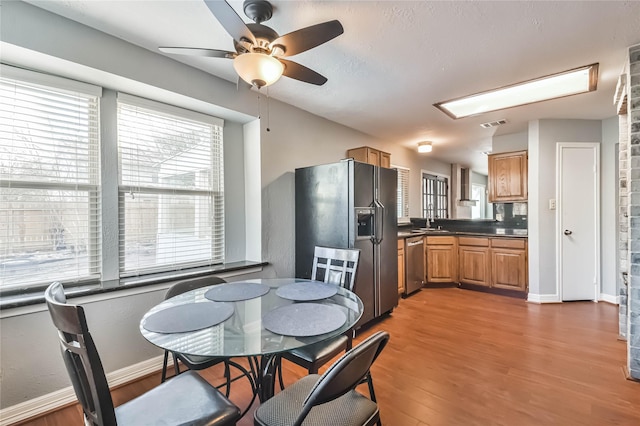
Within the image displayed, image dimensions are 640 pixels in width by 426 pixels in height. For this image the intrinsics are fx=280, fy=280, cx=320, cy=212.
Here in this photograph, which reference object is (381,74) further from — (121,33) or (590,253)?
(590,253)

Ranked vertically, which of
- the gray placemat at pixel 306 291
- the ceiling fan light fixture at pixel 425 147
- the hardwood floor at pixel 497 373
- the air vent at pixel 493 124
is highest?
the air vent at pixel 493 124

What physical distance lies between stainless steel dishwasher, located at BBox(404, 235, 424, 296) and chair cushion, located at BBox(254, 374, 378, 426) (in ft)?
9.65

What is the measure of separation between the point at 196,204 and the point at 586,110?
14.9ft

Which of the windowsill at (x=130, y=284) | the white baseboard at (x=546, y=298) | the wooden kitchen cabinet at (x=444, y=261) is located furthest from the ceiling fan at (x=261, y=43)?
the white baseboard at (x=546, y=298)

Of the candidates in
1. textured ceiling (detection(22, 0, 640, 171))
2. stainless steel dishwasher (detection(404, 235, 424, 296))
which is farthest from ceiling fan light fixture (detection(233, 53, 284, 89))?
stainless steel dishwasher (detection(404, 235, 424, 296))

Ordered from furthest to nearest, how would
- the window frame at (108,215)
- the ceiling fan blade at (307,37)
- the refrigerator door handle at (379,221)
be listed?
the refrigerator door handle at (379,221) < the window frame at (108,215) < the ceiling fan blade at (307,37)

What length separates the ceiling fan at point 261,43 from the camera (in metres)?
1.38

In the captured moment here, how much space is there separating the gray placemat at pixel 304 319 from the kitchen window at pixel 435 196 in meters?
5.03

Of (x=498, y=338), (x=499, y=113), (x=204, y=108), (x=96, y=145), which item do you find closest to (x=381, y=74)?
(x=204, y=108)

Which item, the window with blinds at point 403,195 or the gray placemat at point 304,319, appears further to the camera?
the window with blinds at point 403,195

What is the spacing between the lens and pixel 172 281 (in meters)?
2.28

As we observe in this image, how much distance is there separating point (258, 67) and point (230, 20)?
0.23 m

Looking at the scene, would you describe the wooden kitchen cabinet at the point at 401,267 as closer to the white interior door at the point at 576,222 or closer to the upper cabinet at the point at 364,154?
the upper cabinet at the point at 364,154

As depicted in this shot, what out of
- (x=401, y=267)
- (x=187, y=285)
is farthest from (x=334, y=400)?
(x=401, y=267)
